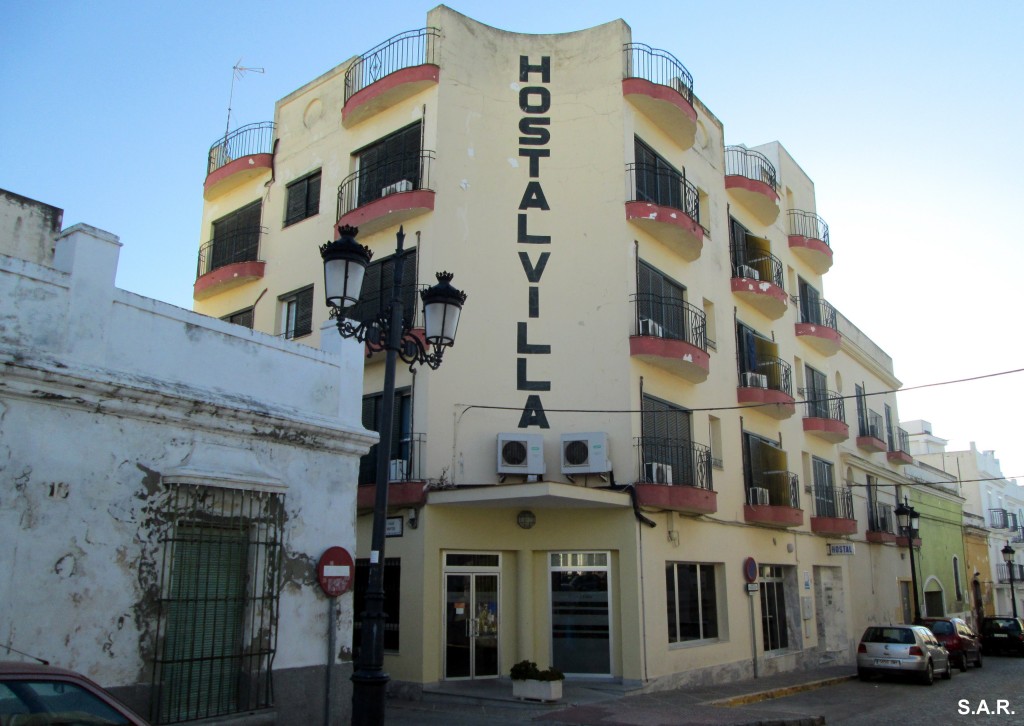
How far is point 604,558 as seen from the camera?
1619cm

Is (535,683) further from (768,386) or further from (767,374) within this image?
(767,374)

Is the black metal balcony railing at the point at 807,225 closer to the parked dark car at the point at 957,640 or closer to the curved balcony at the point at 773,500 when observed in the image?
the curved balcony at the point at 773,500

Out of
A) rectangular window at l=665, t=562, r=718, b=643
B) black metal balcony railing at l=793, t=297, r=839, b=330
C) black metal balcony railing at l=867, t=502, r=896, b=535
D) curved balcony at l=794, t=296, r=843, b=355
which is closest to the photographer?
rectangular window at l=665, t=562, r=718, b=643

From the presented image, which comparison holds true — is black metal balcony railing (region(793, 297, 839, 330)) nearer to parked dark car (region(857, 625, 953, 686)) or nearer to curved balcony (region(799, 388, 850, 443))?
curved balcony (region(799, 388, 850, 443))

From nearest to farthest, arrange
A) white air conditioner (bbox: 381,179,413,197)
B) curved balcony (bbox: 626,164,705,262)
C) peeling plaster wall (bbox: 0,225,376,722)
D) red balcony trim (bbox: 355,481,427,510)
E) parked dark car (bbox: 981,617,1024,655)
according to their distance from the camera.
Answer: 1. peeling plaster wall (bbox: 0,225,376,722)
2. red balcony trim (bbox: 355,481,427,510)
3. white air conditioner (bbox: 381,179,413,197)
4. curved balcony (bbox: 626,164,705,262)
5. parked dark car (bbox: 981,617,1024,655)

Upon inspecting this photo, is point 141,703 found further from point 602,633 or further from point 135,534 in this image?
point 602,633

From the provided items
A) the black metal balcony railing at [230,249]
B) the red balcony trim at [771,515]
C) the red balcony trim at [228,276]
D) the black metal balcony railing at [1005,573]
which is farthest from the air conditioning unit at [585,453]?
the black metal balcony railing at [1005,573]

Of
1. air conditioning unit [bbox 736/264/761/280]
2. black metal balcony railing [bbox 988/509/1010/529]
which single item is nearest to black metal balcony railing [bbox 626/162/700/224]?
air conditioning unit [bbox 736/264/761/280]

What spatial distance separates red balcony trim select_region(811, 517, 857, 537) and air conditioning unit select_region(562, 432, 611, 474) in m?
11.2

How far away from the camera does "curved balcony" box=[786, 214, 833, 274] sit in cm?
2711

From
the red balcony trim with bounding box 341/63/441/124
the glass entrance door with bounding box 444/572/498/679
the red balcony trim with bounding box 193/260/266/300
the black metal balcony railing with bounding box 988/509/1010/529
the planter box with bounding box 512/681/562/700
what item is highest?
the red balcony trim with bounding box 341/63/441/124

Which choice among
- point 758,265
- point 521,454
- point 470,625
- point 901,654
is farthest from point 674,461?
point 758,265

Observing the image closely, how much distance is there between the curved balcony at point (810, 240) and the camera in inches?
1067

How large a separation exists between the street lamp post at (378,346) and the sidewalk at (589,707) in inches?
205
